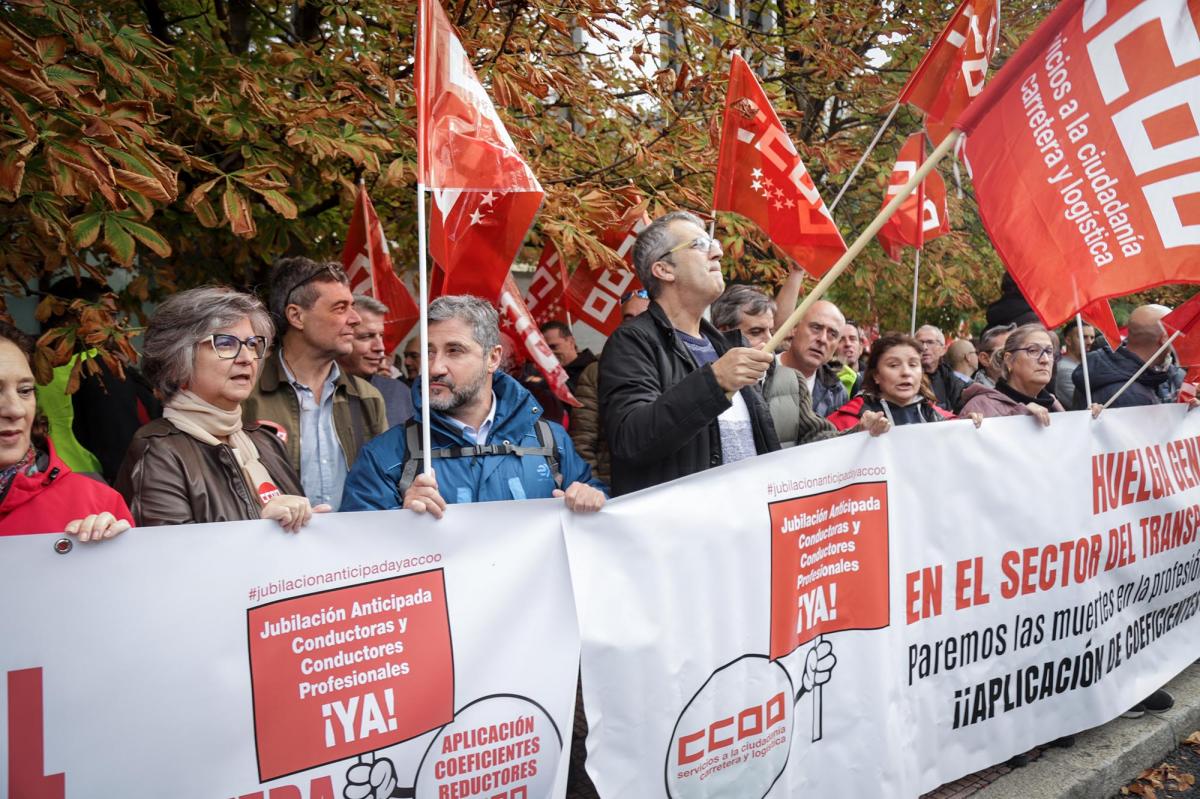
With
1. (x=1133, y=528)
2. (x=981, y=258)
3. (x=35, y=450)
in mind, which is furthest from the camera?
(x=981, y=258)

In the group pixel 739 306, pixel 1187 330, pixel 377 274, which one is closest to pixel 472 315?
pixel 739 306

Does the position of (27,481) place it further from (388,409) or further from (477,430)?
(388,409)

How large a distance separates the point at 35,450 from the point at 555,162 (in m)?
4.18

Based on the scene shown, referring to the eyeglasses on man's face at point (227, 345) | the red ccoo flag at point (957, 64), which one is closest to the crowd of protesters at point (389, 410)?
the eyeglasses on man's face at point (227, 345)

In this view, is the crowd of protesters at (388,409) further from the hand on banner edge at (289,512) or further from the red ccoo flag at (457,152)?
the red ccoo flag at (457,152)

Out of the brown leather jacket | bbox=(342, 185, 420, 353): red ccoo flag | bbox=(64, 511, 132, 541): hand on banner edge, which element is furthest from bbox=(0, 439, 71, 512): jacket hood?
bbox=(342, 185, 420, 353): red ccoo flag

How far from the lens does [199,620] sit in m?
2.17

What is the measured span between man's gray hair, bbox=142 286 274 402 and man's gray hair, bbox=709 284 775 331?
97.6 inches

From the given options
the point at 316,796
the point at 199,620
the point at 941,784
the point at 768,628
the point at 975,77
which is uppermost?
the point at 975,77

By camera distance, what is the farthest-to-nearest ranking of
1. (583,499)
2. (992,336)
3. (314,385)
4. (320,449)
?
(992,336), (314,385), (320,449), (583,499)

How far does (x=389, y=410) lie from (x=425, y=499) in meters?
2.31

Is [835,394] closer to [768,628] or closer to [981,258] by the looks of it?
[768,628]

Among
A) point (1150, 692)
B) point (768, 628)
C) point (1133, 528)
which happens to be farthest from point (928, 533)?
point (1150, 692)

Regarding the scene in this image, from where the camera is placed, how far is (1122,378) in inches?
228
